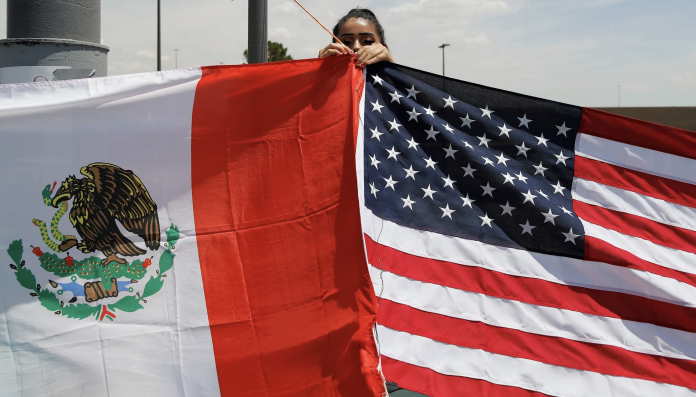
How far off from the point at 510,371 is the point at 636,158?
4.73 ft

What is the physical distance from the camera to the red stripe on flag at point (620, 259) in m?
3.03

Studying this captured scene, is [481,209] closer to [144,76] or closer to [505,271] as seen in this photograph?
[505,271]

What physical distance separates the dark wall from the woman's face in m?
28.0

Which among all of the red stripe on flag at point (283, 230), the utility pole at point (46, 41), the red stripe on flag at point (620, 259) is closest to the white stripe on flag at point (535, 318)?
the red stripe on flag at point (620, 259)

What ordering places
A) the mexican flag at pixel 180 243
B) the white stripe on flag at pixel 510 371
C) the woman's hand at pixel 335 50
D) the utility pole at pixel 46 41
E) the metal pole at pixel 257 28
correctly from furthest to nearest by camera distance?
the metal pole at pixel 257 28
the utility pole at pixel 46 41
the woman's hand at pixel 335 50
the white stripe on flag at pixel 510 371
the mexican flag at pixel 180 243

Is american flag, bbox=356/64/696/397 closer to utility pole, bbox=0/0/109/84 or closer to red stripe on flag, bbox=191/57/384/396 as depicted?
red stripe on flag, bbox=191/57/384/396

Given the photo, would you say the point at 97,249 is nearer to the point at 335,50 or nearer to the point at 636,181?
the point at 335,50

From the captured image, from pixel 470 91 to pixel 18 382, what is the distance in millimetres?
2783

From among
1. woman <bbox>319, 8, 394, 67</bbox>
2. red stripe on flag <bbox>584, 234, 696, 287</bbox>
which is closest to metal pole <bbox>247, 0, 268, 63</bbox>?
woman <bbox>319, 8, 394, 67</bbox>

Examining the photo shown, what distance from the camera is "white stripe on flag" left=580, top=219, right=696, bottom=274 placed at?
3.08 metres

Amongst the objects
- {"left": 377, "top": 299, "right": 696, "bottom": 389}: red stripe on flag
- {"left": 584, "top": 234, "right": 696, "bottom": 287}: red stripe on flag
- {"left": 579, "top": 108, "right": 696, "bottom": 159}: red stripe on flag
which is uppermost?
{"left": 579, "top": 108, "right": 696, "bottom": 159}: red stripe on flag

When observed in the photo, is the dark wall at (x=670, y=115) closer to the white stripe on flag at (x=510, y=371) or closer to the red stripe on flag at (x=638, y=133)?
the red stripe on flag at (x=638, y=133)

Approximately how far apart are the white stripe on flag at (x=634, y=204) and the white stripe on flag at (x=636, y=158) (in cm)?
15

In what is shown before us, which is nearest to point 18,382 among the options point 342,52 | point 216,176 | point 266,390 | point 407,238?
point 266,390
